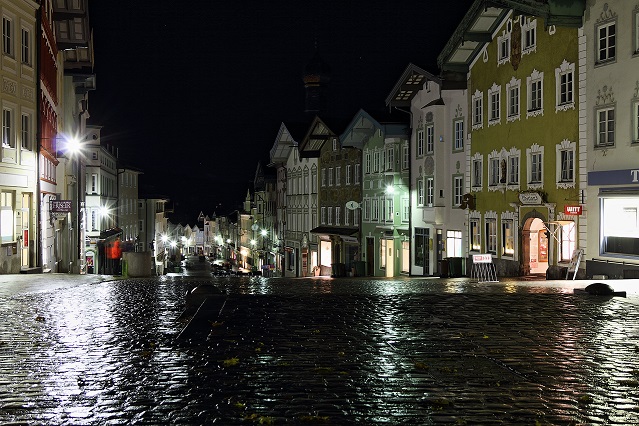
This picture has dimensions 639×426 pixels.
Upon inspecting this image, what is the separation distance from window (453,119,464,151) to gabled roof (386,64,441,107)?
108 inches

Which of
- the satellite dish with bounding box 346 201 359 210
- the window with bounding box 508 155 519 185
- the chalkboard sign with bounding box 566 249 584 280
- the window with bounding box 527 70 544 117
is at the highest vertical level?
the window with bounding box 527 70 544 117

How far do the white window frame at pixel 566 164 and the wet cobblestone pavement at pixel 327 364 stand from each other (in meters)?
15.0

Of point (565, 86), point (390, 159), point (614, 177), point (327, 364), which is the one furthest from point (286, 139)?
point (327, 364)

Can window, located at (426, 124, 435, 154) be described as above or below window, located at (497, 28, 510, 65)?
below

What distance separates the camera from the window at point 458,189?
42994 mm

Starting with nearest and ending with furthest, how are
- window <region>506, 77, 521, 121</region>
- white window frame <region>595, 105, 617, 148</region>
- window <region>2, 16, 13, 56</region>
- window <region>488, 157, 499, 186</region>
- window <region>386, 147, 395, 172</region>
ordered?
white window frame <region>595, 105, 617, 148</region> < window <region>2, 16, 13, 56</region> < window <region>506, 77, 521, 121</region> < window <region>488, 157, 499, 186</region> < window <region>386, 147, 395, 172</region>

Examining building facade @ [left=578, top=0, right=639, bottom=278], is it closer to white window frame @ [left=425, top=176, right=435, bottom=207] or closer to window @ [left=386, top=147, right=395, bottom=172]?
white window frame @ [left=425, top=176, right=435, bottom=207]

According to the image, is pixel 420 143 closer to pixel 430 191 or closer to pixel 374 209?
pixel 430 191

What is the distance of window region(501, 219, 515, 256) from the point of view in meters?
37.2

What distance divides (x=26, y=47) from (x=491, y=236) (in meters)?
21.4

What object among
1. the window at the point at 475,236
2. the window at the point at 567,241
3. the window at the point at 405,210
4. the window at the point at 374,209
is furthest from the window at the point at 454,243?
the window at the point at 567,241

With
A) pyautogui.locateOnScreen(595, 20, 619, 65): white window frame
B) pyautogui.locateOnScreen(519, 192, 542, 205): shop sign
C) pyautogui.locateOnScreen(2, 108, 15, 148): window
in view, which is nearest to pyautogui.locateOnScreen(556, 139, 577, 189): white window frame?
pyautogui.locateOnScreen(519, 192, 542, 205): shop sign

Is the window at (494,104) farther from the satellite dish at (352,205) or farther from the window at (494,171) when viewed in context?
the satellite dish at (352,205)

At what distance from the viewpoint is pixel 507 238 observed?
124ft
